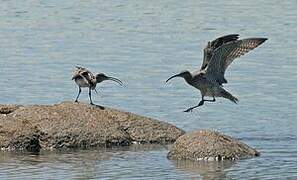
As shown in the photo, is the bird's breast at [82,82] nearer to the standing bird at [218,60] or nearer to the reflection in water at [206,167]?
the standing bird at [218,60]

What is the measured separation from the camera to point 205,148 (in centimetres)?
1320

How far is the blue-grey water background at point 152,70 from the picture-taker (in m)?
13.0

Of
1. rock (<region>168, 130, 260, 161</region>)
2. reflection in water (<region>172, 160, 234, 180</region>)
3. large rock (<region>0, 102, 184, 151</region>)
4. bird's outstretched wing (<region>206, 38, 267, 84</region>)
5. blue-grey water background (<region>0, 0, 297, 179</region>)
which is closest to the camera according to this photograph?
reflection in water (<region>172, 160, 234, 180</region>)

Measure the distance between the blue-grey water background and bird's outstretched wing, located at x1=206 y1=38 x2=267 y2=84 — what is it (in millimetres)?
1005

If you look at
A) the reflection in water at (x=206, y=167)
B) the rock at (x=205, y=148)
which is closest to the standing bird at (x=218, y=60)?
the rock at (x=205, y=148)

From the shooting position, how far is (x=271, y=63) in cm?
2167

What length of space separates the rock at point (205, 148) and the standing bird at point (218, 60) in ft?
5.23

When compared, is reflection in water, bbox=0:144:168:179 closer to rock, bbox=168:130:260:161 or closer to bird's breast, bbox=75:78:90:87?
rock, bbox=168:130:260:161

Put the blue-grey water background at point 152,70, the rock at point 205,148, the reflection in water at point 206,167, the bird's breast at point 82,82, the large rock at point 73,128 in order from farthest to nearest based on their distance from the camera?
1. the bird's breast at point 82,82
2. the large rock at point 73,128
3. the rock at point 205,148
4. the blue-grey water background at point 152,70
5. the reflection in water at point 206,167

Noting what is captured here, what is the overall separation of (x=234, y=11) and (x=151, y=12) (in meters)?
2.36

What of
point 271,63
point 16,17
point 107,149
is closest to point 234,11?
point 16,17

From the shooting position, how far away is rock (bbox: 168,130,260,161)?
13.2 meters

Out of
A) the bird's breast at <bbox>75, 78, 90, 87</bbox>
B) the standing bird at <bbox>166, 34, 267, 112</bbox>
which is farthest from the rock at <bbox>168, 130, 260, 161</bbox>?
the bird's breast at <bbox>75, 78, 90, 87</bbox>

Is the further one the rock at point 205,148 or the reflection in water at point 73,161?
the rock at point 205,148
